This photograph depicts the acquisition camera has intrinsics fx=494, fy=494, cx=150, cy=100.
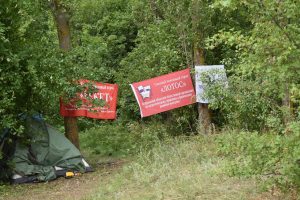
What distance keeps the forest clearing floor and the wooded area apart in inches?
25.1

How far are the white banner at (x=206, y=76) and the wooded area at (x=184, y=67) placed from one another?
0.31 metres

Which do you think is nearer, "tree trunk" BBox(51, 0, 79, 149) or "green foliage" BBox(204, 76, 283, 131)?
"green foliage" BBox(204, 76, 283, 131)

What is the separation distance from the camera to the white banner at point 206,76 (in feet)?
36.6

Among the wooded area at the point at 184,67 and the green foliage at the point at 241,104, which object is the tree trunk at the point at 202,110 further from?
the green foliage at the point at 241,104

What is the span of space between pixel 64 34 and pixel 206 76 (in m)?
3.50

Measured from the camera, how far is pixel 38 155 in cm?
1052

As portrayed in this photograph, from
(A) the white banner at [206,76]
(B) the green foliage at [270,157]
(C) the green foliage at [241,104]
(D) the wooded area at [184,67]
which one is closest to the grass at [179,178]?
(B) the green foliage at [270,157]

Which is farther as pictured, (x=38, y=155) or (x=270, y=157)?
(x=38, y=155)

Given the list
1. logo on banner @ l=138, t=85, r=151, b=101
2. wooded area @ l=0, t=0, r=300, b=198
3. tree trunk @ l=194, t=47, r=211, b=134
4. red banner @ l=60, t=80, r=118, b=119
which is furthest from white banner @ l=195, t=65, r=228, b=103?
red banner @ l=60, t=80, r=118, b=119

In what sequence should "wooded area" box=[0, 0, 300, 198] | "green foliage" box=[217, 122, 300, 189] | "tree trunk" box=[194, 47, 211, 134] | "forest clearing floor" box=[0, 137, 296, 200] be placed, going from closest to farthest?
"wooded area" box=[0, 0, 300, 198]
"green foliage" box=[217, 122, 300, 189]
"forest clearing floor" box=[0, 137, 296, 200]
"tree trunk" box=[194, 47, 211, 134]

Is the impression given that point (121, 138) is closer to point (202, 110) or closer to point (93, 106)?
point (202, 110)

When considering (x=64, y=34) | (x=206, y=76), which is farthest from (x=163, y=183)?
(x=64, y=34)

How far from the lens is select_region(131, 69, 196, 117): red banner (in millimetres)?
11930

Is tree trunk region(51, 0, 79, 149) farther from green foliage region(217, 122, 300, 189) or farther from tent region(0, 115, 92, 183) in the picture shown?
green foliage region(217, 122, 300, 189)
